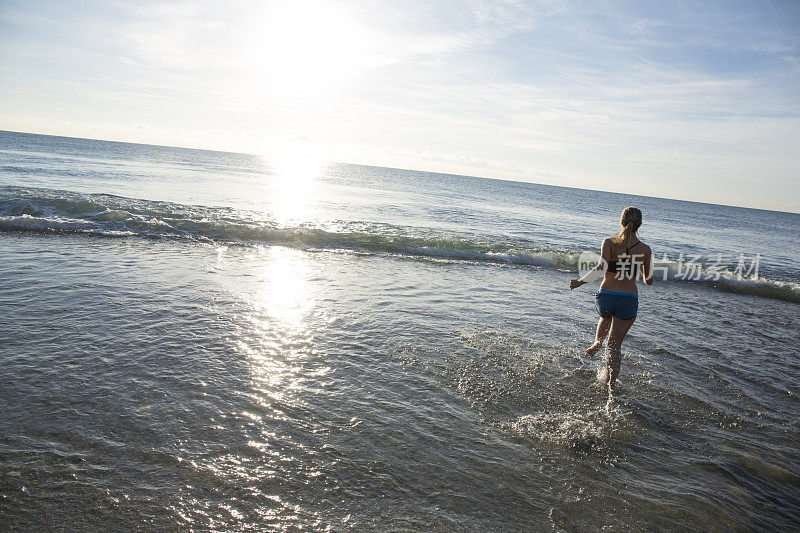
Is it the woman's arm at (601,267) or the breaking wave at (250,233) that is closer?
the woman's arm at (601,267)

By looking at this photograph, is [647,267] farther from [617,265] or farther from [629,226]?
[629,226]

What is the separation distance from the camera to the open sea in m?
3.18

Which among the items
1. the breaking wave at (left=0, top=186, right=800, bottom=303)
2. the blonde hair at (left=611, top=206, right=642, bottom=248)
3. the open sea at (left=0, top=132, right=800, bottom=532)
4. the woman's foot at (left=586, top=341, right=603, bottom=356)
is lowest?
the open sea at (left=0, top=132, right=800, bottom=532)

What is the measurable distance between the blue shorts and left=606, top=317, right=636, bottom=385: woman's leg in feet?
Answer: 0.28

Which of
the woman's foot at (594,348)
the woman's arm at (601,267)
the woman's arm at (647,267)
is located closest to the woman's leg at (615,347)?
the woman's foot at (594,348)

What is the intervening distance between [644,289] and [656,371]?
763 cm

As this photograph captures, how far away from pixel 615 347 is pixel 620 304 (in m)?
0.58

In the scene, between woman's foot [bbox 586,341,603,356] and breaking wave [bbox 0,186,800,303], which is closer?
woman's foot [bbox 586,341,603,356]

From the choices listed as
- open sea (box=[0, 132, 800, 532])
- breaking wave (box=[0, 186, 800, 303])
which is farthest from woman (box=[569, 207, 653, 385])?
breaking wave (box=[0, 186, 800, 303])

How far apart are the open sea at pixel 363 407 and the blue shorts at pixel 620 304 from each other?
104cm

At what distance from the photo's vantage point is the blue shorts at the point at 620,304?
552cm

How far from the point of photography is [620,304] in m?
5.55

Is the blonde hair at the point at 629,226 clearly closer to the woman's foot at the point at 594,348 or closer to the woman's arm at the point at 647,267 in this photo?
the woman's arm at the point at 647,267

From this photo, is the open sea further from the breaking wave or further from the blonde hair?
the breaking wave
